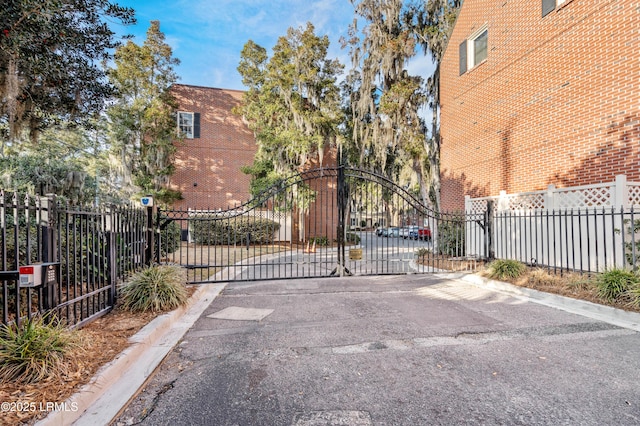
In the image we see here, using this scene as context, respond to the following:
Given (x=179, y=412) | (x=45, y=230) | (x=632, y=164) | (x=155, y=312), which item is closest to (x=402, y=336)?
(x=179, y=412)

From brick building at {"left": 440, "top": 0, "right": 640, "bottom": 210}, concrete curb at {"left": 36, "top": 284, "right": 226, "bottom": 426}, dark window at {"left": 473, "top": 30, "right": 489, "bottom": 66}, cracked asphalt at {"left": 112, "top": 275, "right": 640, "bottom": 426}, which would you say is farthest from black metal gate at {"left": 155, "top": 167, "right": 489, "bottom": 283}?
dark window at {"left": 473, "top": 30, "right": 489, "bottom": 66}

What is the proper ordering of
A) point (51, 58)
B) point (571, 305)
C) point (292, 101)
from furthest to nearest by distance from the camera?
point (292, 101) < point (51, 58) < point (571, 305)

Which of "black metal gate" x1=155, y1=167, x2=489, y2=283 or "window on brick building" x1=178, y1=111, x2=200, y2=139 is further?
"window on brick building" x1=178, y1=111, x2=200, y2=139

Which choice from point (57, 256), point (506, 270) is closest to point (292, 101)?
point (506, 270)

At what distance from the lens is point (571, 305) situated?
525 centimetres

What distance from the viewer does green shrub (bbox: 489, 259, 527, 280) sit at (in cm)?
693

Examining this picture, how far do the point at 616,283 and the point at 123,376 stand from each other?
6833 mm

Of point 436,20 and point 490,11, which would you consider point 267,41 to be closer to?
point 436,20

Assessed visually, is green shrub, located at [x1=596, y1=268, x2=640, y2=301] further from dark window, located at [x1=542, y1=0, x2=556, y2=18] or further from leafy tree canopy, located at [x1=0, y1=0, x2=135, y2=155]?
→ leafy tree canopy, located at [x1=0, y1=0, x2=135, y2=155]

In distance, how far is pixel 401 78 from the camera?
46.3ft

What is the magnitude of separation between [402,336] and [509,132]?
8.49 metres

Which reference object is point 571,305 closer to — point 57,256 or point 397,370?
point 397,370

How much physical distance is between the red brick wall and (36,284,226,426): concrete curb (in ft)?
50.4

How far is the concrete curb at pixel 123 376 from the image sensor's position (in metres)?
2.23
